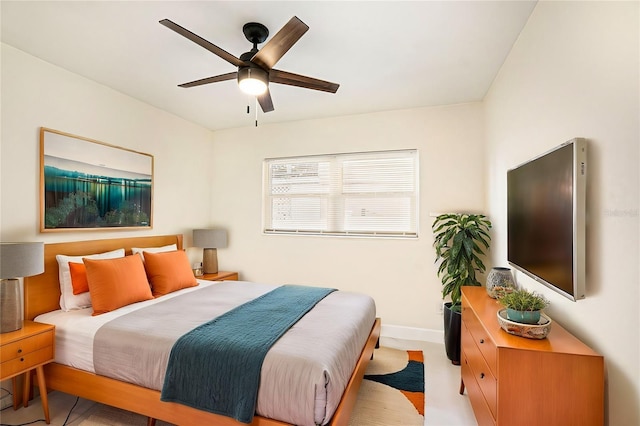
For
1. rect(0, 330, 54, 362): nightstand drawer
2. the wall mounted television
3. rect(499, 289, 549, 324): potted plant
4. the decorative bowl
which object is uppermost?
the wall mounted television

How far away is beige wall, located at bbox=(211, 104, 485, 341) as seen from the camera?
357cm

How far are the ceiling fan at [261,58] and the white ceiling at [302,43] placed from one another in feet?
0.38

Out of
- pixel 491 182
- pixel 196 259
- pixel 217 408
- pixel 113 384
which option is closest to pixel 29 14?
pixel 113 384

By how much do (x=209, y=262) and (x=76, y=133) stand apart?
210cm

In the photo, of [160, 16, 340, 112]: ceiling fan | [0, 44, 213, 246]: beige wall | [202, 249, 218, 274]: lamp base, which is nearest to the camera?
[160, 16, 340, 112]: ceiling fan

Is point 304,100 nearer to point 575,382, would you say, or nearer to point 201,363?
point 201,363

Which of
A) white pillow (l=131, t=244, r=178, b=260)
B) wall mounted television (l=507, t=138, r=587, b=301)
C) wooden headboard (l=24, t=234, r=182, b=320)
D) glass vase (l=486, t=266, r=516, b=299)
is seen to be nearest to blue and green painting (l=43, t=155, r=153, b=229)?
wooden headboard (l=24, t=234, r=182, b=320)

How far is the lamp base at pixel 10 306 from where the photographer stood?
2.12m

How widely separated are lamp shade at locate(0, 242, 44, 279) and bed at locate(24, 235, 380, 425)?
43 cm

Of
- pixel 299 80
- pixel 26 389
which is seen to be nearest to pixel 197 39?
pixel 299 80

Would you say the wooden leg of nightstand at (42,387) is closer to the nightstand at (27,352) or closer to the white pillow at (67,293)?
the nightstand at (27,352)

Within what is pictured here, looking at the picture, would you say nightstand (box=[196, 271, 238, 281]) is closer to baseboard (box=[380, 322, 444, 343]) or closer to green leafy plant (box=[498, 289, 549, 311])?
baseboard (box=[380, 322, 444, 343])

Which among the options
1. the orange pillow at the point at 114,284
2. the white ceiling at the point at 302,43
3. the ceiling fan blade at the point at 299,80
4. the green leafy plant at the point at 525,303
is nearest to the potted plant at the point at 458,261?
the white ceiling at the point at 302,43

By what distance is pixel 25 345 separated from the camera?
206cm
